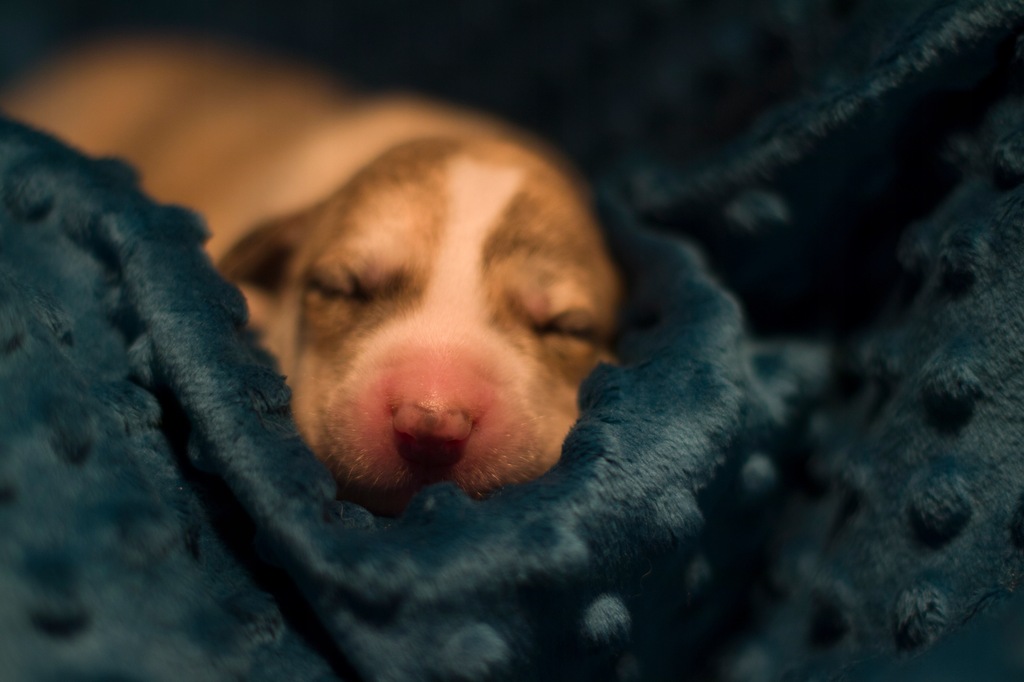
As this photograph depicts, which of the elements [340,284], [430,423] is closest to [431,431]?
[430,423]

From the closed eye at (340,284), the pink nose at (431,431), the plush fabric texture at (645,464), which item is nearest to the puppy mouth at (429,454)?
the pink nose at (431,431)

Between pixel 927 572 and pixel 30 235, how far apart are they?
0.78 metres

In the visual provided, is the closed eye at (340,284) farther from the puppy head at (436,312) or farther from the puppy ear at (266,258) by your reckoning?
the puppy ear at (266,258)

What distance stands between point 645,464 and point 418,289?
0.39 metres

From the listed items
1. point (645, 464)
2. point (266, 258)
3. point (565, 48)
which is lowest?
point (266, 258)

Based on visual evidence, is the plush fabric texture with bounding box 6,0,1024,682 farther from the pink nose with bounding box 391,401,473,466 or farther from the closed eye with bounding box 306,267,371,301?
the closed eye with bounding box 306,267,371,301

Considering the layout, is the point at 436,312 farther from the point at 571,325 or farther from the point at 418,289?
the point at 571,325

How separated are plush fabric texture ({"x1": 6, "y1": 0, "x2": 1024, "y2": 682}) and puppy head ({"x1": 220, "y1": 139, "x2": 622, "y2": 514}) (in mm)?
109

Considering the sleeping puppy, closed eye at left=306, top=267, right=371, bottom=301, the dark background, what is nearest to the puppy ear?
the sleeping puppy

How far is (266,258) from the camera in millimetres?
1179

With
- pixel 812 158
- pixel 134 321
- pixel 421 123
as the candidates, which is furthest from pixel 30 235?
pixel 421 123

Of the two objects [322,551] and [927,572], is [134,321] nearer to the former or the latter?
[322,551]

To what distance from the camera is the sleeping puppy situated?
0.82 metres

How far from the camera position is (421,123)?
1.50m
